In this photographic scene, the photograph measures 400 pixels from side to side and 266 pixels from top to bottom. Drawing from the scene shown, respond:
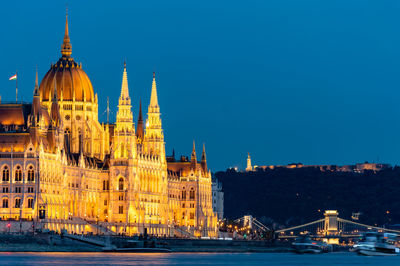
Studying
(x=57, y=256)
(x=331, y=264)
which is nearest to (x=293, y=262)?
(x=331, y=264)

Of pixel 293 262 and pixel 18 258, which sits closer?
pixel 18 258

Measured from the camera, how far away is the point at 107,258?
19025cm

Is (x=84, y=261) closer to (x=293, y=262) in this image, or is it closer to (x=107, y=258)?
(x=107, y=258)

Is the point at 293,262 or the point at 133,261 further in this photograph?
the point at 293,262

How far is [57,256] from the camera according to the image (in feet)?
631

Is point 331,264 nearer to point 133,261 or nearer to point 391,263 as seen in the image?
point 391,263

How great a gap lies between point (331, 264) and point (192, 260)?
18.9 metres

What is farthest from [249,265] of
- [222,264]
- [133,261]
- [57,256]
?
[57,256]

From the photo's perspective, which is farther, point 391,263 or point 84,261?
point 391,263

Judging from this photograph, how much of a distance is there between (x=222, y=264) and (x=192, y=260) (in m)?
10.9

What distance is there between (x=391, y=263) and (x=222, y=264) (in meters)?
27.8

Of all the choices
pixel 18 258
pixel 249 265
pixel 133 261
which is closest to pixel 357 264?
pixel 249 265

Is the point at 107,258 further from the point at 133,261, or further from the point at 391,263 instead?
the point at 391,263

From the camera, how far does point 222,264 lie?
183875mm
